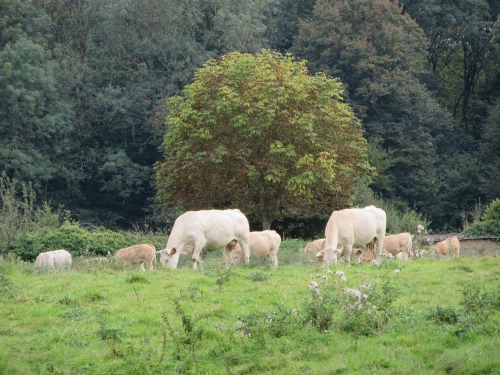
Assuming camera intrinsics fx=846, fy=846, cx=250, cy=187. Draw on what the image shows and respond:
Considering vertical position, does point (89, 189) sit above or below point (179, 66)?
below

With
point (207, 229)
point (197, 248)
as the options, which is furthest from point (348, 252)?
point (197, 248)

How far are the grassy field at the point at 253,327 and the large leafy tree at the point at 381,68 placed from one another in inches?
1421

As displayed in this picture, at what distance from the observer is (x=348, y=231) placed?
1941cm

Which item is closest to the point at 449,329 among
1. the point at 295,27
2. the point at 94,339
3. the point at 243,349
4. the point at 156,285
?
the point at 243,349

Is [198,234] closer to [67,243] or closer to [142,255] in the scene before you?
[142,255]

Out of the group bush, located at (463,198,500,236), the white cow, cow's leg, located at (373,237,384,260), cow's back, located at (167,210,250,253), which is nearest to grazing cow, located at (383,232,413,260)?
cow's leg, located at (373,237,384,260)

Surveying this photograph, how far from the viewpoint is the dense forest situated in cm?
4788

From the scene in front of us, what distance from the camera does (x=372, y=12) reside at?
5091 cm

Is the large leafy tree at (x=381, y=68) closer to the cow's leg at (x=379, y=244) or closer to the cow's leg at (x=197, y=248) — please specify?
the cow's leg at (x=379, y=244)

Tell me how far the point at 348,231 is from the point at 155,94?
31.5 meters

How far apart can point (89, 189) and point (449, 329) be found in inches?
1705

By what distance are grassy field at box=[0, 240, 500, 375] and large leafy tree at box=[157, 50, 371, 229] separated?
57.2 feet

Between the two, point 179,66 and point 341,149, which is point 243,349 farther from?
point 179,66

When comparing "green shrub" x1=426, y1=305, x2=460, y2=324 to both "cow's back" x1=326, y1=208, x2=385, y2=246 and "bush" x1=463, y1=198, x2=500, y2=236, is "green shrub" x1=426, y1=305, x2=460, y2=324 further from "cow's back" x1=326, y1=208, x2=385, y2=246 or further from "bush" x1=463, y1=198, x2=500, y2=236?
"bush" x1=463, y1=198, x2=500, y2=236
